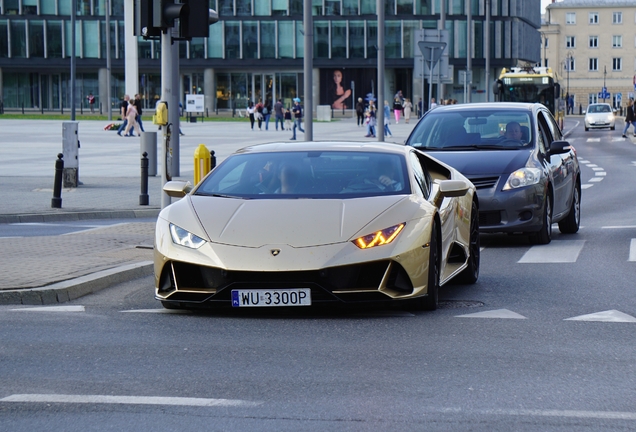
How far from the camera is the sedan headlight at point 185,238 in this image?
26.9 feet

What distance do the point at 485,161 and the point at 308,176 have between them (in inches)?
203

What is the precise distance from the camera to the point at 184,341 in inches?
290

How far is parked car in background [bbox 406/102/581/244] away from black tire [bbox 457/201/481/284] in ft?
9.48

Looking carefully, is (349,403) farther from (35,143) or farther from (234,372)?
(35,143)

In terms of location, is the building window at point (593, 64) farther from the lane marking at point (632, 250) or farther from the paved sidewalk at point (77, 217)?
the lane marking at point (632, 250)

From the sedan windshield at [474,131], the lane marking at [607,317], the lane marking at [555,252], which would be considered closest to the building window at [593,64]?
the sedan windshield at [474,131]

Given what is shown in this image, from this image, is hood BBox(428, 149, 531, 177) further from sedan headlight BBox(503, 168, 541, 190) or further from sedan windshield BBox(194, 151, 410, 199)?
sedan windshield BBox(194, 151, 410, 199)

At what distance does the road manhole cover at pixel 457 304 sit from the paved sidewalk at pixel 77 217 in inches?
95.5

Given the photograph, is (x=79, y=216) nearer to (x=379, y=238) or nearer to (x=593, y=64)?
(x=379, y=238)

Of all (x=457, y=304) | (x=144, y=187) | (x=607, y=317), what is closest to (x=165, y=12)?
(x=457, y=304)

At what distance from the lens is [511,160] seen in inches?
545

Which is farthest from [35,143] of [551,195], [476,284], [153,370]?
[153,370]

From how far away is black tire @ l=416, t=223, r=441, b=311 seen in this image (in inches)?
332

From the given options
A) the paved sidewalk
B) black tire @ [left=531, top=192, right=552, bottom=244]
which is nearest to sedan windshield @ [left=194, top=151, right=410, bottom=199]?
the paved sidewalk
